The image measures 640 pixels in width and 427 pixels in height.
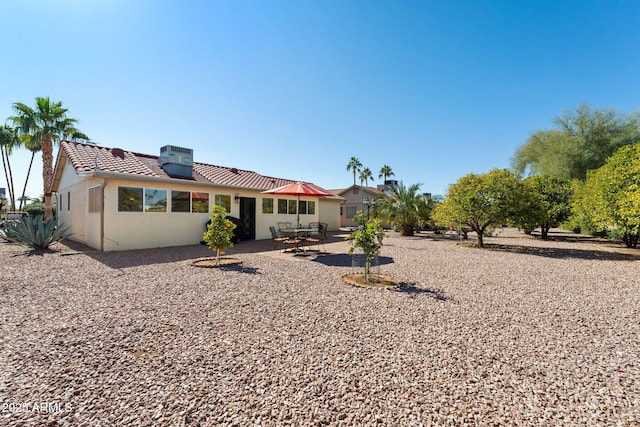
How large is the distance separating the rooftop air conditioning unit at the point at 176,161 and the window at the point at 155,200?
128 centimetres

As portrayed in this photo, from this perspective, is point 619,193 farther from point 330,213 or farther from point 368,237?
point 330,213

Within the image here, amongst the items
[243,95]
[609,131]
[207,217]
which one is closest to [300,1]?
[243,95]

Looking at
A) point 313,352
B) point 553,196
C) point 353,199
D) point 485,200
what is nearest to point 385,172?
point 353,199

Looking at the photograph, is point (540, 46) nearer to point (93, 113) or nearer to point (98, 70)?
point (98, 70)

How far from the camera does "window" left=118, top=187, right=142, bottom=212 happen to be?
32.4 feet

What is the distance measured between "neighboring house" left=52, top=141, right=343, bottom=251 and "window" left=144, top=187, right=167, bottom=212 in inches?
1.3

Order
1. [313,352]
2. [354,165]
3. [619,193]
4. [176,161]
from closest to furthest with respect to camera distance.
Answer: [313,352] → [619,193] → [176,161] → [354,165]

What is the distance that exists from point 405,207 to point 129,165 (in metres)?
14.8

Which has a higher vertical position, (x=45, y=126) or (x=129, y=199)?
(x=45, y=126)

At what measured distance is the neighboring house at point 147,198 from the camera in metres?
9.73

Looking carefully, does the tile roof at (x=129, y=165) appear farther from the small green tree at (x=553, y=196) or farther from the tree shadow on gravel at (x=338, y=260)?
the small green tree at (x=553, y=196)

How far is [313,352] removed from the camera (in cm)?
299

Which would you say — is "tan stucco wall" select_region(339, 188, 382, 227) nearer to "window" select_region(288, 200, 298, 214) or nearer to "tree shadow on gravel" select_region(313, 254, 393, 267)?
"window" select_region(288, 200, 298, 214)

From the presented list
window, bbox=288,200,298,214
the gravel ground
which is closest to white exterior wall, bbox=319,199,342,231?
window, bbox=288,200,298,214
